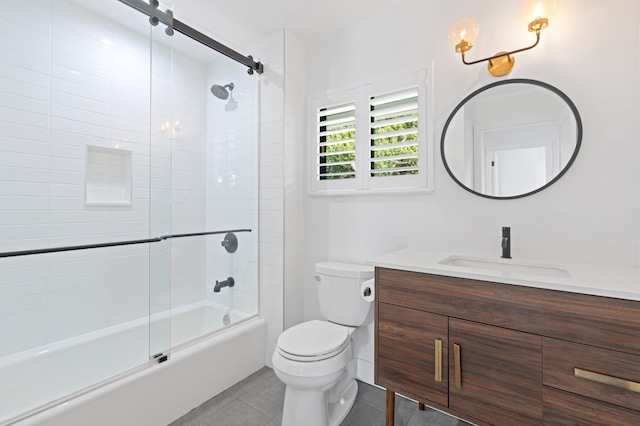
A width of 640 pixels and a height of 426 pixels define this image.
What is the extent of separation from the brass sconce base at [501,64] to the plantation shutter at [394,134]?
0.41 meters

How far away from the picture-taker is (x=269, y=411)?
5.42 feet

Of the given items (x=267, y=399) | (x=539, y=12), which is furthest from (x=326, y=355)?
(x=539, y=12)

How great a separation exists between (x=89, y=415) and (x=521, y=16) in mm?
2726

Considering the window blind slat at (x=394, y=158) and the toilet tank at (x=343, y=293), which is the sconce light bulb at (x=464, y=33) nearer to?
the window blind slat at (x=394, y=158)

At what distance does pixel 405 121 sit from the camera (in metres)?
1.84

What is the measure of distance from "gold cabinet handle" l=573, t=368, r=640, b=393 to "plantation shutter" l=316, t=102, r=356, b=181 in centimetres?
149

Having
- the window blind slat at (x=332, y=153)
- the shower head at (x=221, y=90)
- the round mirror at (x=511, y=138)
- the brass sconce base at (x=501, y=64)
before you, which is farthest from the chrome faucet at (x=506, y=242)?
the shower head at (x=221, y=90)

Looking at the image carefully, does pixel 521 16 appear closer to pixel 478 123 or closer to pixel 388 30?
pixel 478 123

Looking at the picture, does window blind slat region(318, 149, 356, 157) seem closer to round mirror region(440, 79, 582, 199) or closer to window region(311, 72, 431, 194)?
window region(311, 72, 431, 194)

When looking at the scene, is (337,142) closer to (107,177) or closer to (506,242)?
(506,242)

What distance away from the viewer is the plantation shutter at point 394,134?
5.96 ft

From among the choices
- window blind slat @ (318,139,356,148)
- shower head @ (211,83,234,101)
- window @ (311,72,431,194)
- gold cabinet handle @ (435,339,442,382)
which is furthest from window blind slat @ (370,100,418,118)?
gold cabinet handle @ (435,339,442,382)

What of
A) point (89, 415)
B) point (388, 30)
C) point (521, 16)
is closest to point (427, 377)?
point (89, 415)

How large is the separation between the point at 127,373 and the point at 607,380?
1.94 meters
